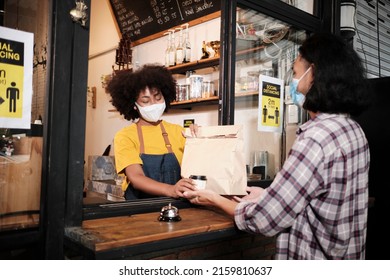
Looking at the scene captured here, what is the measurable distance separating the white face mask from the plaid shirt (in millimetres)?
1246

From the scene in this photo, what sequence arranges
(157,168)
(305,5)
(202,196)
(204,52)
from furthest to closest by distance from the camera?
1. (204,52)
2. (305,5)
3. (157,168)
4. (202,196)

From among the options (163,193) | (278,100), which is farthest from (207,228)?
(278,100)

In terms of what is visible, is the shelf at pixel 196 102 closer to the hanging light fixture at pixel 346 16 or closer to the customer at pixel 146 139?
the customer at pixel 146 139

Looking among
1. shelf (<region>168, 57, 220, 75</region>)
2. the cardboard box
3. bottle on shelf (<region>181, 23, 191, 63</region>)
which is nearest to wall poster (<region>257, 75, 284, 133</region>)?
shelf (<region>168, 57, 220, 75</region>)

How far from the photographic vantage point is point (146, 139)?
2383 mm

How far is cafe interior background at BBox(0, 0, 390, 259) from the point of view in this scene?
130 cm

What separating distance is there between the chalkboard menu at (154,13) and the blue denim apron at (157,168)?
1.84 meters

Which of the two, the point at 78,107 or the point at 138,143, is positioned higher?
the point at 78,107

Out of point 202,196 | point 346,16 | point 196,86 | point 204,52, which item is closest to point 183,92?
point 196,86

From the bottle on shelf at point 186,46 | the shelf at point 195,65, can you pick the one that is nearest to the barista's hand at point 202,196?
the shelf at point 195,65

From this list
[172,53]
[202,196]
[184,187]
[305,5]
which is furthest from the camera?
[172,53]

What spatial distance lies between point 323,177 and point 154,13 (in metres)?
3.58

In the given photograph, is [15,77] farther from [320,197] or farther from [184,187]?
[320,197]
